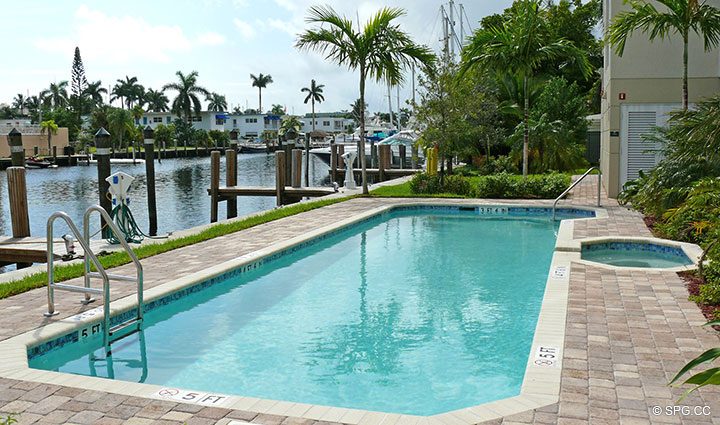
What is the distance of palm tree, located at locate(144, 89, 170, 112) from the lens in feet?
323

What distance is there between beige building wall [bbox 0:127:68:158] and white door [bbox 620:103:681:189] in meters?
59.0

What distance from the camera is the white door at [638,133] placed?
16.6m

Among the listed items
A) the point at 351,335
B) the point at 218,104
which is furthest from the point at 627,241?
the point at 218,104

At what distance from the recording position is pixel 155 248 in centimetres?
1044

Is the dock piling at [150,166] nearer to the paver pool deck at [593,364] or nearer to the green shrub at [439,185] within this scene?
the green shrub at [439,185]

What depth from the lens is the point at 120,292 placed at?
7641mm

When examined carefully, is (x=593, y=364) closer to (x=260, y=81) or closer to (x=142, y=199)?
(x=142, y=199)

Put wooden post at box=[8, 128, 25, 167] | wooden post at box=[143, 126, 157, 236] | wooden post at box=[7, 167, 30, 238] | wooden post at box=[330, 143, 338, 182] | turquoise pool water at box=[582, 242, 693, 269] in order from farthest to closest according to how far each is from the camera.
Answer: wooden post at box=[330, 143, 338, 182] → wooden post at box=[143, 126, 157, 236] → wooden post at box=[8, 128, 25, 167] → wooden post at box=[7, 167, 30, 238] → turquoise pool water at box=[582, 242, 693, 269]

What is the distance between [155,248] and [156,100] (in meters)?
93.7

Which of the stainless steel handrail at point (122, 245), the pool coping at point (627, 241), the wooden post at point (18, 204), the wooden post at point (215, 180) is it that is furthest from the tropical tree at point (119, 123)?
the stainless steel handrail at point (122, 245)

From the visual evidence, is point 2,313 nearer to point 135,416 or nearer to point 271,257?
point 135,416

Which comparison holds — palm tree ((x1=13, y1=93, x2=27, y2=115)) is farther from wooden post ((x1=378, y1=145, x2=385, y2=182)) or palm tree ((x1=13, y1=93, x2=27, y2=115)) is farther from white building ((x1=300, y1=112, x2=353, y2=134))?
wooden post ((x1=378, y1=145, x2=385, y2=182))

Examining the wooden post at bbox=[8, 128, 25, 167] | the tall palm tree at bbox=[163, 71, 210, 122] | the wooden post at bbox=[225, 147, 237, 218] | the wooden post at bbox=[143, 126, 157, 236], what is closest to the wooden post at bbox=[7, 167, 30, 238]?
the wooden post at bbox=[8, 128, 25, 167]

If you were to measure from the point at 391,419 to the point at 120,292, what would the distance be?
14.6ft
